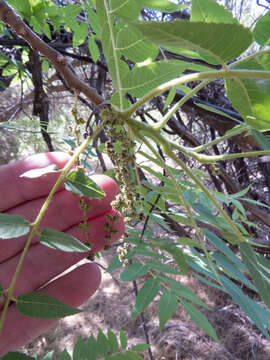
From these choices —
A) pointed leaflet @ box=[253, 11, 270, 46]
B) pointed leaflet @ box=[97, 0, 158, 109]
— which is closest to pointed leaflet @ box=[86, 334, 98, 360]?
pointed leaflet @ box=[97, 0, 158, 109]

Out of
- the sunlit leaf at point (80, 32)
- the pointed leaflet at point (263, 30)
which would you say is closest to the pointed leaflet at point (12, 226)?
the pointed leaflet at point (263, 30)

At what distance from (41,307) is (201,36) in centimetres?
47

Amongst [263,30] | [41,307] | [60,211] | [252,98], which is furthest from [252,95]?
[60,211]

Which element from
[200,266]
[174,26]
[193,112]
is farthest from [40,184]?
[193,112]

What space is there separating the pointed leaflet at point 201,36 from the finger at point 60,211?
Answer: 0.51 m

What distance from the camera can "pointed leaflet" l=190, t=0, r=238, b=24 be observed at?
445 millimetres

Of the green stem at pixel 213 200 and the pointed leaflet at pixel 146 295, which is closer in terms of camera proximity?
the green stem at pixel 213 200

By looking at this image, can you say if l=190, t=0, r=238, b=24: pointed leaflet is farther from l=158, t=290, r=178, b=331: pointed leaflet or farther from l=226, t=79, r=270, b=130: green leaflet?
l=158, t=290, r=178, b=331: pointed leaflet

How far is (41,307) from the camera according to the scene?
470 mm

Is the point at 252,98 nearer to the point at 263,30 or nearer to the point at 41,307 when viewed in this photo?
the point at 263,30

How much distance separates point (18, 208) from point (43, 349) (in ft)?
5.13

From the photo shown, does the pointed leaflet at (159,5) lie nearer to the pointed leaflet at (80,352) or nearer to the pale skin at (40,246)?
the pale skin at (40,246)

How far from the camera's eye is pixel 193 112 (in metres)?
1.43

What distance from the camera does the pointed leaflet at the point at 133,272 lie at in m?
0.69
